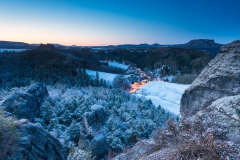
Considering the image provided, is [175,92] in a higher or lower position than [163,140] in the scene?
lower

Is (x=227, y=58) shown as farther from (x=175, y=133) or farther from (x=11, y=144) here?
(x=11, y=144)

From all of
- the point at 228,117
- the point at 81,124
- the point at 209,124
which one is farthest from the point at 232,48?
the point at 81,124

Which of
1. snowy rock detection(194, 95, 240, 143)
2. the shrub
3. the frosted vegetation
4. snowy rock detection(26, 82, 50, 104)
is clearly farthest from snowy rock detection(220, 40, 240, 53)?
snowy rock detection(26, 82, 50, 104)

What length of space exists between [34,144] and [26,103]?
8.08 meters

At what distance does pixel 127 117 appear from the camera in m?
17.8

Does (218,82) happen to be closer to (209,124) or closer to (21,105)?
(209,124)

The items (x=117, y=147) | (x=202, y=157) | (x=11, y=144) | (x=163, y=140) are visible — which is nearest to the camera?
(x=202, y=157)

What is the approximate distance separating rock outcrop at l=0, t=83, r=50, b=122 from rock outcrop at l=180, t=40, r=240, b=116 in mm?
9913

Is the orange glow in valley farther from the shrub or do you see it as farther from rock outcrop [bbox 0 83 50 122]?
the shrub

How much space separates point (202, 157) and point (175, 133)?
233 centimetres

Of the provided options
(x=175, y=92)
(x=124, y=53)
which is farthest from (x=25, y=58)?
(x=124, y=53)

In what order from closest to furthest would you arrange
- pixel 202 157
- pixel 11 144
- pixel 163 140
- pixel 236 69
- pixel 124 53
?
pixel 202 157 → pixel 11 144 → pixel 163 140 → pixel 236 69 → pixel 124 53

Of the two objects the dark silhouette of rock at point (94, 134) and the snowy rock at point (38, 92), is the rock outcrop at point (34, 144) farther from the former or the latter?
the snowy rock at point (38, 92)

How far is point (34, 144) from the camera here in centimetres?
457
